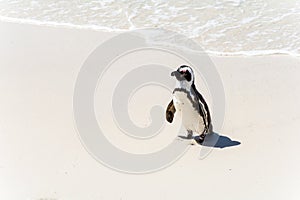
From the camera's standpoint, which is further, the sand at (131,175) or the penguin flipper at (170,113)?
the penguin flipper at (170,113)

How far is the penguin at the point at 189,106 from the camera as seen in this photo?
119 inches

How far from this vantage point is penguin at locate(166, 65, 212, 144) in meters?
3.02

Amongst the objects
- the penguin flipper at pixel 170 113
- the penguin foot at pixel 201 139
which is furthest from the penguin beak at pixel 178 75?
the penguin foot at pixel 201 139

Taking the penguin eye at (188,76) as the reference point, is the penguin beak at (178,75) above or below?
below

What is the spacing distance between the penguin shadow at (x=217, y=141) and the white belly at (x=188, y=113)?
0.28 ft

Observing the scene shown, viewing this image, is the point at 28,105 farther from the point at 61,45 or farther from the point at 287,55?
the point at 287,55

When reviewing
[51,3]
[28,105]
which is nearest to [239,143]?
[28,105]

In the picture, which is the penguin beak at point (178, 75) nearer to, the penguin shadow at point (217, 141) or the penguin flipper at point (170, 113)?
the penguin flipper at point (170, 113)

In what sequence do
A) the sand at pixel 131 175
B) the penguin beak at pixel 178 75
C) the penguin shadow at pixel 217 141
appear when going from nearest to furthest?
the sand at pixel 131 175 → the penguin beak at pixel 178 75 → the penguin shadow at pixel 217 141

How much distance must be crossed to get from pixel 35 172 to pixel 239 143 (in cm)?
124

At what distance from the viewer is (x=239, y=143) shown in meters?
3.23

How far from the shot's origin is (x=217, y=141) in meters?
3.26

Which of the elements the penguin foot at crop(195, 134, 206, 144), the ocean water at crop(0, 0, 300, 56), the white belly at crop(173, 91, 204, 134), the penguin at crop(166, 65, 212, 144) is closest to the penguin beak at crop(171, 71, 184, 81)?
the penguin at crop(166, 65, 212, 144)

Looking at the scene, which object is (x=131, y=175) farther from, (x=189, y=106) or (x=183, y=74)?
(x=183, y=74)
